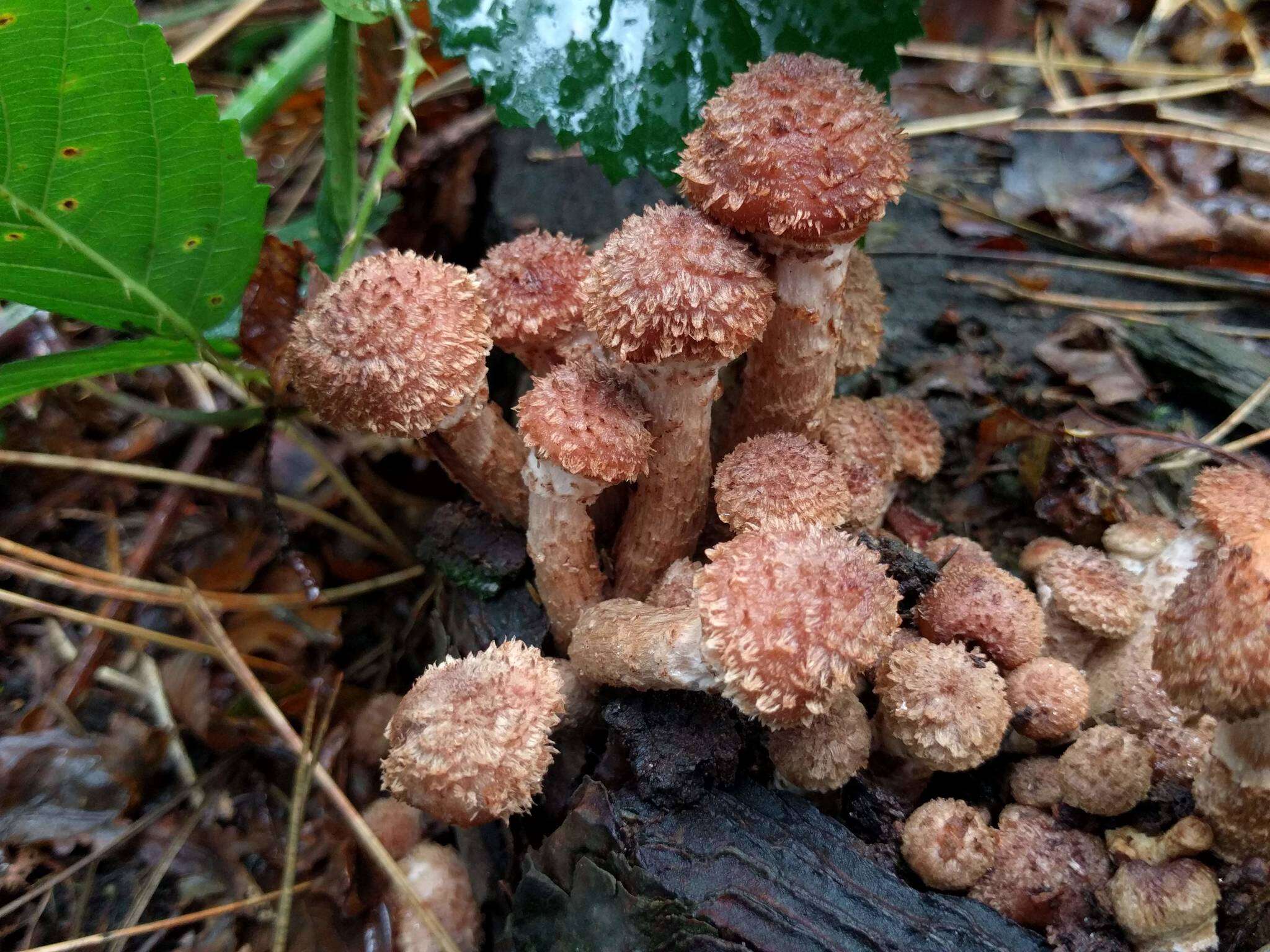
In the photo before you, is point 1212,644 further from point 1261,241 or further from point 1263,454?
point 1261,241

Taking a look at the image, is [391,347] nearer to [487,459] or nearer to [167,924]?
[487,459]

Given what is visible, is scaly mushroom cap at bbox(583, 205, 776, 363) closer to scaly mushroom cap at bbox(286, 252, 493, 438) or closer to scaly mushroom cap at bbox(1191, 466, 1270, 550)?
scaly mushroom cap at bbox(286, 252, 493, 438)

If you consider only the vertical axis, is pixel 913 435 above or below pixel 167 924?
above

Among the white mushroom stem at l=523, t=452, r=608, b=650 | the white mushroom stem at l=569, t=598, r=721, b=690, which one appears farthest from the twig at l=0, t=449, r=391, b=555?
the white mushroom stem at l=569, t=598, r=721, b=690

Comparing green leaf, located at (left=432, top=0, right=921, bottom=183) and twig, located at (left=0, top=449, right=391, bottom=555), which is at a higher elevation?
green leaf, located at (left=432, top=0, right=921, bottom=183)

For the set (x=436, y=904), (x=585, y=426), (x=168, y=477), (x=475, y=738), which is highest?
(x=585, y=426)

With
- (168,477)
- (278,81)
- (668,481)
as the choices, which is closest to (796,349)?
(668,481)

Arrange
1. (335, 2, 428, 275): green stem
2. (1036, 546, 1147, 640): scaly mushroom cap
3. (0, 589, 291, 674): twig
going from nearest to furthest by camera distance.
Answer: (1036, 546, 1147, 640): scaly mushroom cap, (335, 2, 428, 275): green stem, (0, 589, 291, 674): twig
